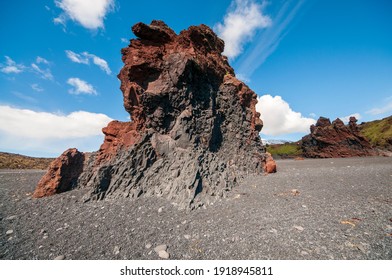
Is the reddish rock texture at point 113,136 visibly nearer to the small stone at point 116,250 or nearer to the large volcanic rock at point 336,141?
the small stone at point 116,250

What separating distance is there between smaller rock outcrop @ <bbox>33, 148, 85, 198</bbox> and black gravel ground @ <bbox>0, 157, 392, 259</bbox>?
1.45m

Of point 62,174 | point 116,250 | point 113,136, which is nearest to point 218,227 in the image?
point 116,250

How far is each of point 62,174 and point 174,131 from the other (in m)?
7.99

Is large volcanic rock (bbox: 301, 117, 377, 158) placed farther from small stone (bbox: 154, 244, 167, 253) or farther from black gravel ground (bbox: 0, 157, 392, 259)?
small stone (bbox: 154, 244, 167, 253)

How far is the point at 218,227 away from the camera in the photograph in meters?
6.50

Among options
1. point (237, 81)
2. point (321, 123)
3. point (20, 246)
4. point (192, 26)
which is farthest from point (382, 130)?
point (20, 246)

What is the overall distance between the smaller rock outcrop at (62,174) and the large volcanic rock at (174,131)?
2.13 ft

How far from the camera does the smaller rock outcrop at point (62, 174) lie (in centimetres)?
1145

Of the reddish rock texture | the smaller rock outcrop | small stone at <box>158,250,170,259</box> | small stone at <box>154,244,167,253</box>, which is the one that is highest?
the reddish rock texture

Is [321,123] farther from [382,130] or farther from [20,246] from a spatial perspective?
[20,246]

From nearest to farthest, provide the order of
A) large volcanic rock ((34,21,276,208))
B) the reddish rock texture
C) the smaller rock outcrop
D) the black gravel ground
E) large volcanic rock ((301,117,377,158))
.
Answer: the black gravel ground < large volcanic rock ((34,21,276,208)) < the smaller rock outcrop < the reddish rock texture < large volcanic rock ((301,117,377,158))

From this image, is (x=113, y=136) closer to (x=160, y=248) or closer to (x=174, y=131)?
(x=174, y=131)

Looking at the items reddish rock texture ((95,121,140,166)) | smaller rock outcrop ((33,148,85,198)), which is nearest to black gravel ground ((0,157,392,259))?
smaller rock outcrop ((33,148,85,198))

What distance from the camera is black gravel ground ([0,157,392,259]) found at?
16.9ft
